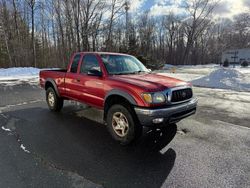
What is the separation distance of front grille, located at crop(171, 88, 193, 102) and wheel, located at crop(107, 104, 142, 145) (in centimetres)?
88

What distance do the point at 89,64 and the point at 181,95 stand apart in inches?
97.0

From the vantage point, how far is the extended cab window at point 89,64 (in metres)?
4.96

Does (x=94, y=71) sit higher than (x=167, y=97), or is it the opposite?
(x=94, y=71)

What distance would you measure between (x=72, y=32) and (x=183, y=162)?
104 feet

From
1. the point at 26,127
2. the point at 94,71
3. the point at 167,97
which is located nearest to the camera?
the point at 167,97

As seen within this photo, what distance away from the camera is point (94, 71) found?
465 cm

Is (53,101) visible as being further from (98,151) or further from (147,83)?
(147,83)

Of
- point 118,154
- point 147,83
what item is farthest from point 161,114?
point 118,154

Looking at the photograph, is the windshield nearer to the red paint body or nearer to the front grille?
the red paint body

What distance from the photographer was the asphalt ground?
295 centimetres

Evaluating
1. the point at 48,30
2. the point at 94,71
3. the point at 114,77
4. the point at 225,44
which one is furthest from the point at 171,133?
the point at 225,44

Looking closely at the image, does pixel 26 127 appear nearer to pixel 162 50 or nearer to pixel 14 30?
pixel 14 30

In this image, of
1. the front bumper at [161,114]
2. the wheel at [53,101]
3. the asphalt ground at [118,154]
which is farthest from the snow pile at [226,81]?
the wheel at [53,101]

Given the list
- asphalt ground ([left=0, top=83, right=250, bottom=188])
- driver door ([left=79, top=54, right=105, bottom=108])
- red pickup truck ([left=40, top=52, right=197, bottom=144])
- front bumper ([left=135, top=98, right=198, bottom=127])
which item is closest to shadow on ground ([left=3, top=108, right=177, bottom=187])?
asphalt ground ([left=0, top=83, right=250, bottom=188])
